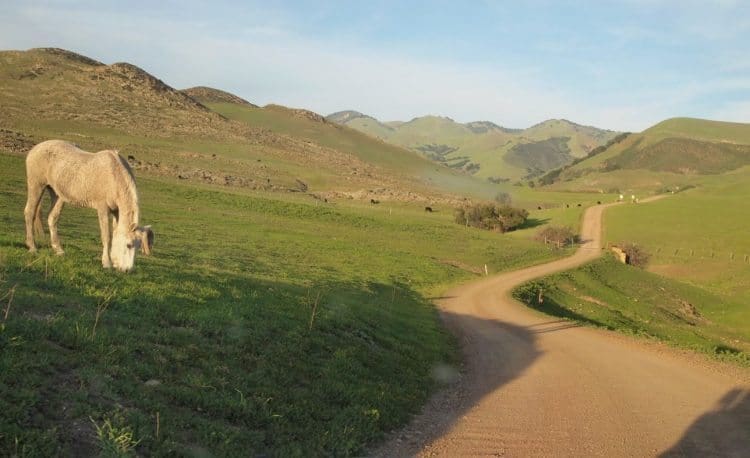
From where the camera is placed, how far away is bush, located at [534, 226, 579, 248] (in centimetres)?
7546

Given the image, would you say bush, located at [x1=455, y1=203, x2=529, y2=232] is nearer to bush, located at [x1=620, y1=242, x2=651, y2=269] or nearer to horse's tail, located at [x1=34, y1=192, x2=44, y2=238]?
bush, located at [x1=620, y1=242, x2=651, y2=269]

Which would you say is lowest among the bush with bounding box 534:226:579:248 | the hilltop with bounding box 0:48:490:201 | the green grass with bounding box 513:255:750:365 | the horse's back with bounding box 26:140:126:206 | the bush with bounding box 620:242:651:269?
the green grass with bounding box 513:255:750:365

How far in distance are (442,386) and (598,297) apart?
33.8 meters

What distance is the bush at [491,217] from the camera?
82875mm

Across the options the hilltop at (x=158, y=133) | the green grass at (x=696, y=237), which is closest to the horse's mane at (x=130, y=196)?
the green grass at (x=696, y=237)

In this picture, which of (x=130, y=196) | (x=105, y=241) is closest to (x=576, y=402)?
(x=130, y=196)

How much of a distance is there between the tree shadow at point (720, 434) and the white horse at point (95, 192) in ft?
48.6

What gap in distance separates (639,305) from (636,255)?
30.3 m

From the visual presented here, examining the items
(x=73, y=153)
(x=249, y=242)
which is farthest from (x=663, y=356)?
(x=249, y=242)

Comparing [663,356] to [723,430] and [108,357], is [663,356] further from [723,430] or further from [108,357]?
[108,357]

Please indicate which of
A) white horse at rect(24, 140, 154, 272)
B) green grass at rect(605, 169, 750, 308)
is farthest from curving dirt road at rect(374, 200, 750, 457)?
green grass at rect(605, 169, 750, 308)

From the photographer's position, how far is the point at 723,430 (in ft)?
45.3

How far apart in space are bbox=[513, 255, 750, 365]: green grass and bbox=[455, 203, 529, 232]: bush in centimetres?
2593

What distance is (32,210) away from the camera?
1570cm
